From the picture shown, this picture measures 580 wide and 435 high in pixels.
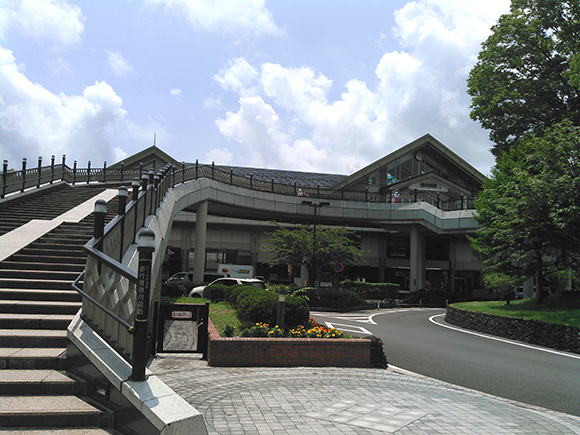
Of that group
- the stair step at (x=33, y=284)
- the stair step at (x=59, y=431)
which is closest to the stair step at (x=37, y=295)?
the stair step at (x=33, y=284)

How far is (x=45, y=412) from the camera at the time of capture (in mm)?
4398

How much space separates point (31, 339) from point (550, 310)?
17774mm

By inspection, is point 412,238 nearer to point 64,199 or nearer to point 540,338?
point 540,338

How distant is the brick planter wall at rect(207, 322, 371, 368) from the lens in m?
9.16

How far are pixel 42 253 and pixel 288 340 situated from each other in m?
5.43

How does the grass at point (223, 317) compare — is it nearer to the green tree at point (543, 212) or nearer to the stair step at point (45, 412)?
the stair step at point (45, 412)

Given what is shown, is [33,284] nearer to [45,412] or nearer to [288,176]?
[45,412]

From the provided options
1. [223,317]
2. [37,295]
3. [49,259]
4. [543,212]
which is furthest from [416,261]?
[37,295]

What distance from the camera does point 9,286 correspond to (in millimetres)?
7730

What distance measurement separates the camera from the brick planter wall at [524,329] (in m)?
14.3

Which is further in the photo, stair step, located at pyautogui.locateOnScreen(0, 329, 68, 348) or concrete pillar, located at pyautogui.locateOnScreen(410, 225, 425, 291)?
concrete pillar, located at pyautogui.locateOnScreen(410, 225, 425, 291)

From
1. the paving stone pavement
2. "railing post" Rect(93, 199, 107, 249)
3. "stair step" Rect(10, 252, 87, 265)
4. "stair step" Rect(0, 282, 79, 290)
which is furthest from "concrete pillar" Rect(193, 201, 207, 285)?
"railing post" Rect(93, 199, 107, 249)

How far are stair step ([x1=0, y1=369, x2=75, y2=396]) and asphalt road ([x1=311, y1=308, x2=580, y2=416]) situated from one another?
701 centimetres

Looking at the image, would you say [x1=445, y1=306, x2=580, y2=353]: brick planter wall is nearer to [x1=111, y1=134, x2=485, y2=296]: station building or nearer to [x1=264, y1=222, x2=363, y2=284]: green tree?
[x1=264, y1=222, x2=363, y2=284]: green tree
